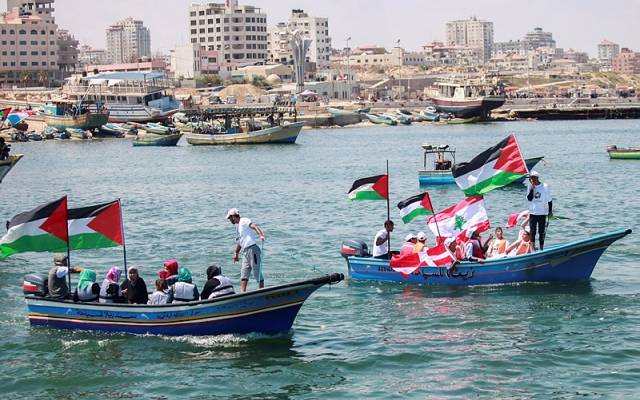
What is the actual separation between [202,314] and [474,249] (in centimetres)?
859

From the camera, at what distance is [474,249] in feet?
91.4

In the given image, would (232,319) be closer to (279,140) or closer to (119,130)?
(279,140)

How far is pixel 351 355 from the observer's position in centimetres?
2181

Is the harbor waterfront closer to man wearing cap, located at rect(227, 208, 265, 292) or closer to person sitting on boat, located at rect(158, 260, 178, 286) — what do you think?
person sitting on boat, located at rect(158, 260, 178, 286)

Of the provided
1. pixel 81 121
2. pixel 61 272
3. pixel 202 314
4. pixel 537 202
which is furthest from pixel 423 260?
pixel 81 121

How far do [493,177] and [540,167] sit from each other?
139 feet

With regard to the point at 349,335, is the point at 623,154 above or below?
above

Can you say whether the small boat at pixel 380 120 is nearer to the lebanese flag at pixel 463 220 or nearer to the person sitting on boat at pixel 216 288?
the lebanese flag at pixel 463 220

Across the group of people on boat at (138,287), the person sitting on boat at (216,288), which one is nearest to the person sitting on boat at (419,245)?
the group of people on boat at (138,287)

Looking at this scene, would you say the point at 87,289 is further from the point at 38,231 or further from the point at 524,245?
the point at 524,245

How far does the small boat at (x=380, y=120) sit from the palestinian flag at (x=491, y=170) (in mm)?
117947

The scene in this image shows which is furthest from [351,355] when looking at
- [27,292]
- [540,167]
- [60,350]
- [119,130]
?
[119,130]

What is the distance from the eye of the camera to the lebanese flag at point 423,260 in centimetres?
2722

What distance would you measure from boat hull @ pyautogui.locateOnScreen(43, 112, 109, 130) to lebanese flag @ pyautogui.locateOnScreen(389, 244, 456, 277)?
94101 millimetres
